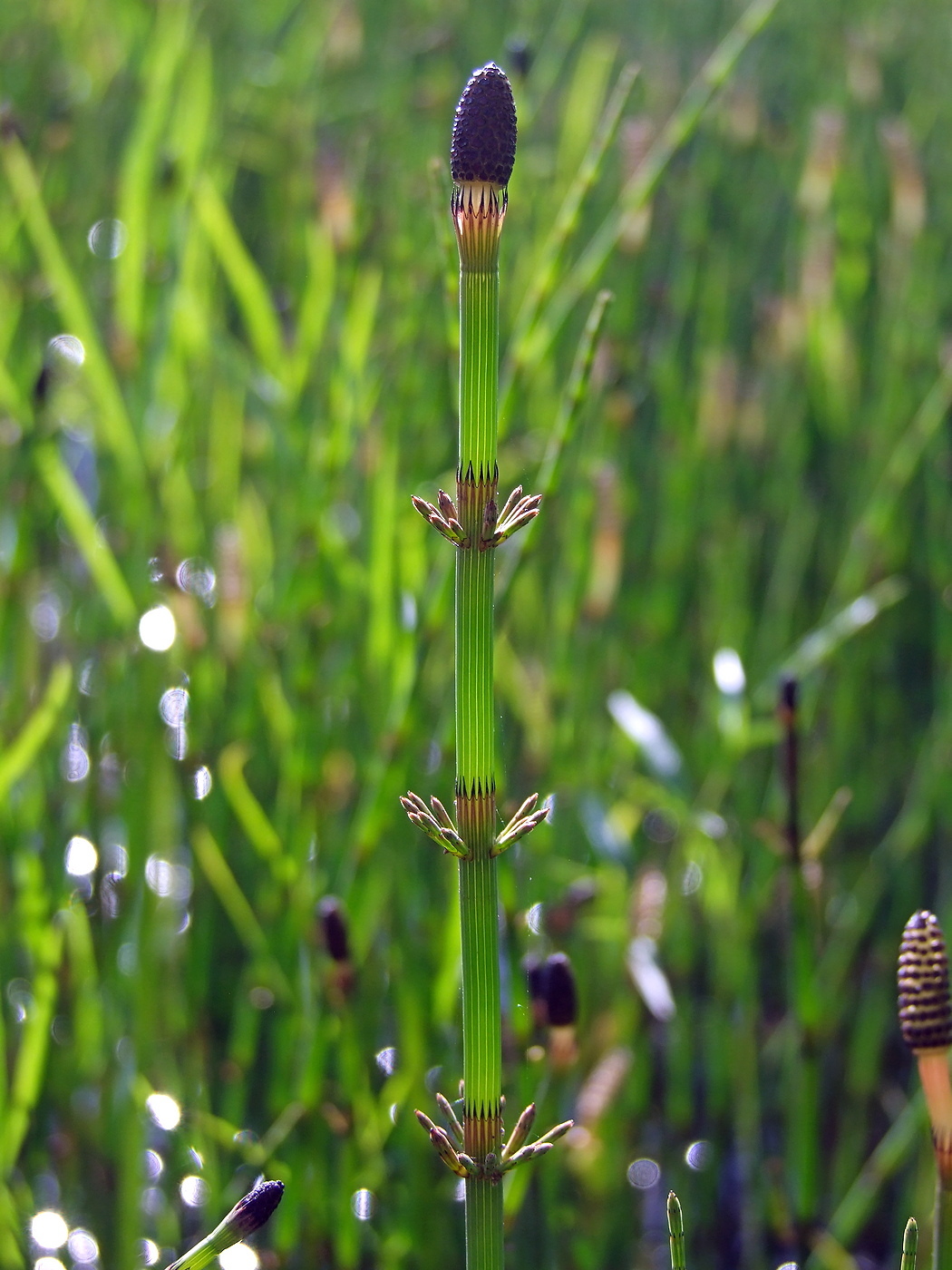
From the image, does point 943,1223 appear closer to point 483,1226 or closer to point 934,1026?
point 934,1026

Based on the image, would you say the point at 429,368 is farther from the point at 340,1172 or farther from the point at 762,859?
the point at 340,1172

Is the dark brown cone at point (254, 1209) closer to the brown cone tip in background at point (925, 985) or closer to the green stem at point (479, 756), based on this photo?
the green stem at point (479, 756)

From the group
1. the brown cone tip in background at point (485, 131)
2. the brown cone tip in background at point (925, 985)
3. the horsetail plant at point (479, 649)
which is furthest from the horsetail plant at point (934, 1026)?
the brown cone tip in background at point (485, 131)

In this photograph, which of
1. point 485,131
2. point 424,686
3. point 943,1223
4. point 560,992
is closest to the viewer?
point 485,131

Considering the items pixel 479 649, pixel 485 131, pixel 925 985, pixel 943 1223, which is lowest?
pixel 943 1223

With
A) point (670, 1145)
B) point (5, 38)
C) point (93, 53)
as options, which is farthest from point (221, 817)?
point (5, 38)

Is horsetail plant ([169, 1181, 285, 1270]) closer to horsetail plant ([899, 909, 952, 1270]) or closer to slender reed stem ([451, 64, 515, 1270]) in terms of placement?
slender reed stem ([451, 64, 515, 1270])

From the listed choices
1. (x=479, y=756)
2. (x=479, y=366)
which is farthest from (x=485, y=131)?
(x=479, y=756)
